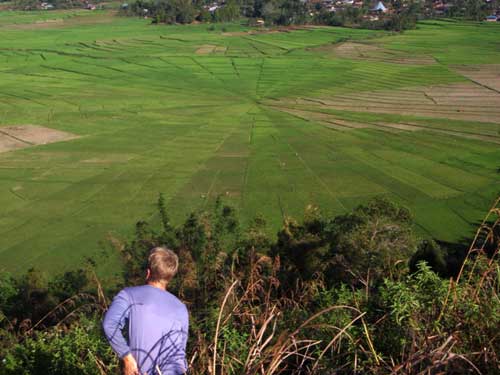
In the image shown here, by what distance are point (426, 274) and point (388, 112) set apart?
5051 centimetres

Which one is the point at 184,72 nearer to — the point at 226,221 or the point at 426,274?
the point at 226,221

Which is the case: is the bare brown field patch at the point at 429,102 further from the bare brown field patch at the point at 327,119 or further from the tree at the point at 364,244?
the tree at the point at 364,244

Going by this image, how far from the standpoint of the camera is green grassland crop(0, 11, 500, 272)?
2978cm

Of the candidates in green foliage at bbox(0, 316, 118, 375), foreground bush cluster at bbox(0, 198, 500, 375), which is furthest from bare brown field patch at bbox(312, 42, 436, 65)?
green foliage at bbox(0, 316, 118, 375)

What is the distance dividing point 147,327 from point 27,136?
45.8 m

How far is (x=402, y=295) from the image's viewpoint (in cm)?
571

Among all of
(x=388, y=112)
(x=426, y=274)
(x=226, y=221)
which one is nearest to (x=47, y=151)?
(x=226, y=221)

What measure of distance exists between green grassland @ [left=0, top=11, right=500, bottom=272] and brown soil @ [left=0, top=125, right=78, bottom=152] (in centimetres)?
142

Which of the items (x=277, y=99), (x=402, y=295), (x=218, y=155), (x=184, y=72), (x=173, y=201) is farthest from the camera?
(x=184, y=72)

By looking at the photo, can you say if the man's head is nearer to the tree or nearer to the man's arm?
the man's arm

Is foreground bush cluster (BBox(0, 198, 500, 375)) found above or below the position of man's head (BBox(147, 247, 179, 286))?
below

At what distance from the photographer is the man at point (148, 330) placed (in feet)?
14.0

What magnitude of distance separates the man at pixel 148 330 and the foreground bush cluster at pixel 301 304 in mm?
186

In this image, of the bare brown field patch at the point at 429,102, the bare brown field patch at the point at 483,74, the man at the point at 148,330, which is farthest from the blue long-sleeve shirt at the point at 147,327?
the bare brown field patch at the point at 483,74
